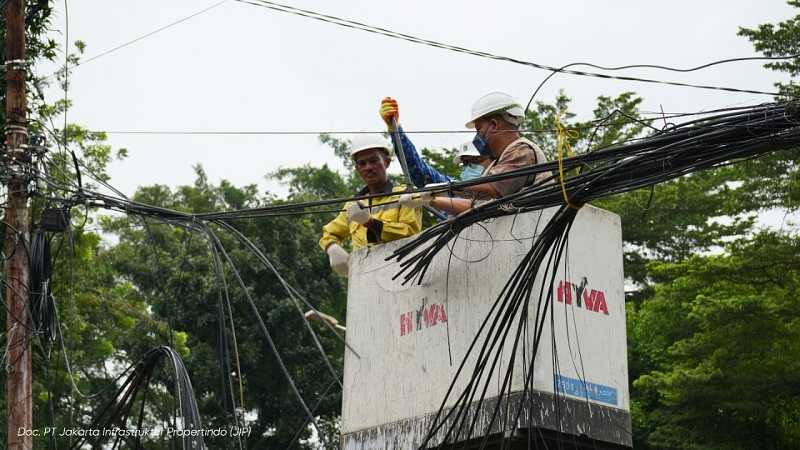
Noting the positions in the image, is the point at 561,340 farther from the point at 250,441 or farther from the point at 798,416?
the point at 250,441

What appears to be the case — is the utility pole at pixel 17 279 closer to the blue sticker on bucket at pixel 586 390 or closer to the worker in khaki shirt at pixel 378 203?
the worker in khaki shirt at pixel 378 203

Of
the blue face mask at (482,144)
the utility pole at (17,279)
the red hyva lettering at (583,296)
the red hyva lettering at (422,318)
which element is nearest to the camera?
the red hyva lettering at (583,296)

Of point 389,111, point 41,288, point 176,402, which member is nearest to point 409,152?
point 389,111

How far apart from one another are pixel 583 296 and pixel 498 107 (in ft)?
4.27

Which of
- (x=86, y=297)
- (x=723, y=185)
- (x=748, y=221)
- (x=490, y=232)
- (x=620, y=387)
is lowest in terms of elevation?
(x=620, y=387)

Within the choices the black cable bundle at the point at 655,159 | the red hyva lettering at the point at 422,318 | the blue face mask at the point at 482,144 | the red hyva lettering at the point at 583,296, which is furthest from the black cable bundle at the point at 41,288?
the red hyva lettering at the point at 583,296

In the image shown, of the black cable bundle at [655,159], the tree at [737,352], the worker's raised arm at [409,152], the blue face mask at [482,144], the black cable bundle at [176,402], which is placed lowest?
the black cable bundle at [176,402]

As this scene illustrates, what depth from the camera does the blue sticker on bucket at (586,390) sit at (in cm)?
808

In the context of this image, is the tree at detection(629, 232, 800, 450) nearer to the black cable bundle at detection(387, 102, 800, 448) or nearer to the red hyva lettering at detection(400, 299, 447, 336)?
the red hyva lettering at detection(400, 299, 447, 336)

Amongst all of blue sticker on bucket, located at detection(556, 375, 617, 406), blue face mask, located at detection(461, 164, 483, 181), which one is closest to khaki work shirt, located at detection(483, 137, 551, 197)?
blue sticker on bucket, located at detection(556, 375, 617, 406)

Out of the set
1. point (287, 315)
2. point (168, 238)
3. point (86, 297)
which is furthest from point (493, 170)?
point (168, 238)

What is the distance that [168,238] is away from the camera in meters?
33.9

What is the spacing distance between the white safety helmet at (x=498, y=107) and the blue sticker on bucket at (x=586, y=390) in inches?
67.1

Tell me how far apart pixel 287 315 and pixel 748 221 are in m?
10.6
